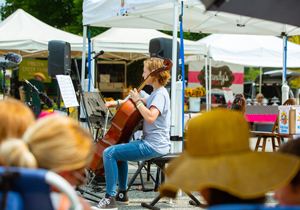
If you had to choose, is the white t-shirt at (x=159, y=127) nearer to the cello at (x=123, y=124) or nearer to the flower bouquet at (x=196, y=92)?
the cello at (x=123, y=124)

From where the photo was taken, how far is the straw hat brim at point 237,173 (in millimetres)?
983

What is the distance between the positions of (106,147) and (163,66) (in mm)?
1073

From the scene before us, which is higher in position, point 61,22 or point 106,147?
point 61,22

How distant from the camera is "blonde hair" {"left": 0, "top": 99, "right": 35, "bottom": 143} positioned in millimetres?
1276

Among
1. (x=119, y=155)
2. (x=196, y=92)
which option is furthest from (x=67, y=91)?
(x=196, y=92)

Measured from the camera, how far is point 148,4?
4.45m

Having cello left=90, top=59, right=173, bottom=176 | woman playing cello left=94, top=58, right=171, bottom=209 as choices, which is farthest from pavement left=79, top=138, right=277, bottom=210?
cello left=90, top=59, right=173, bottom=176

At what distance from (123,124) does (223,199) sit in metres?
2.54

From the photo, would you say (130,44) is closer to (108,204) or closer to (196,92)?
(196,92)

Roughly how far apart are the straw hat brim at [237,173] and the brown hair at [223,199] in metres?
0.04

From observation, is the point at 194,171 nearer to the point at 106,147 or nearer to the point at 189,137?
the point at 189,137

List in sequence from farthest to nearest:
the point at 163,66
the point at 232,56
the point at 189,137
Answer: the point at 232,56, the point at 163,66, the point at 189,137

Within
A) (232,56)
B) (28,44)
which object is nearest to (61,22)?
(28,44)

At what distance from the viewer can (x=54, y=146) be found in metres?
1.06
